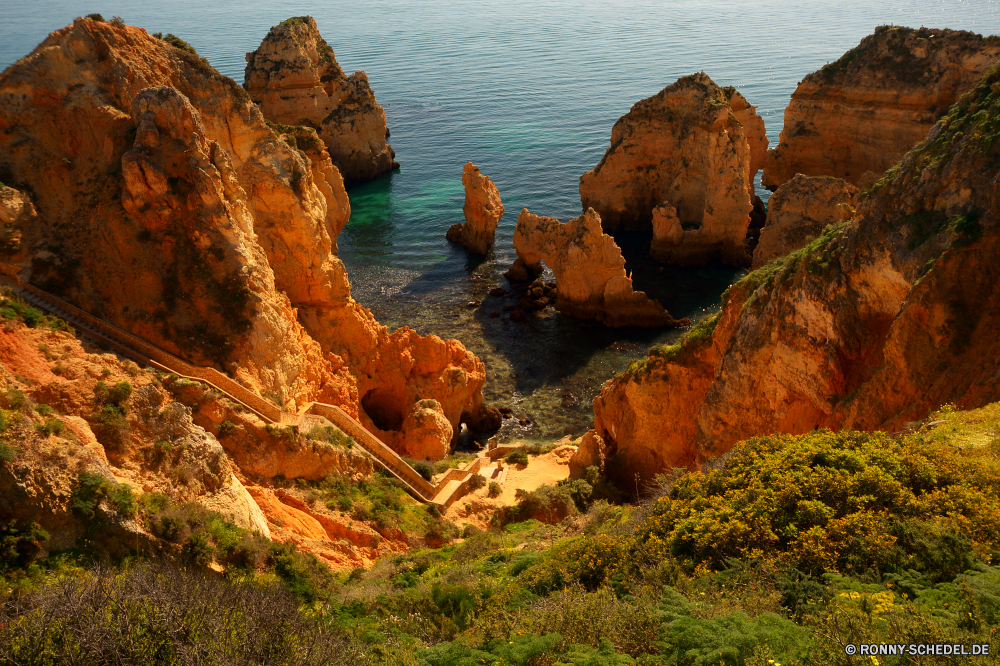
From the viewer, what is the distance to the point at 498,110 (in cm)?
9150

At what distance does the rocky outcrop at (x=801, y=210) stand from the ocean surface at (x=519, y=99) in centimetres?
554

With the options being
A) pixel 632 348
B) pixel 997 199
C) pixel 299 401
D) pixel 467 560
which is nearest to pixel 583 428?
pixel 632 348

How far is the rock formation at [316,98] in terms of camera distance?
71.4m

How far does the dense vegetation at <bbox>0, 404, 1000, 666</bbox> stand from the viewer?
9.55m

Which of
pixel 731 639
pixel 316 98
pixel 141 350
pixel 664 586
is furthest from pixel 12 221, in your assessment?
pixel 316 98

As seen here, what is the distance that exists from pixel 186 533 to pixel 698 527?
35.4 feet

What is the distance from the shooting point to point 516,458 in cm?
3058

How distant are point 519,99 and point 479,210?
4724 centimetres

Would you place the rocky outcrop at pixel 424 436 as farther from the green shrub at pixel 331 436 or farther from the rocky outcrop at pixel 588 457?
the rocky outcrop at pixel 588 457

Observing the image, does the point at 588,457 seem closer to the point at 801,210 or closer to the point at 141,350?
the point at 141,350

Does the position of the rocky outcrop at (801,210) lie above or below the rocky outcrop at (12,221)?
below

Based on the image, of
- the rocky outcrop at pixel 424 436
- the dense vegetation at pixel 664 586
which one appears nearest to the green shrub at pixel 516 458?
the rocky outcrop at pixel 424 436

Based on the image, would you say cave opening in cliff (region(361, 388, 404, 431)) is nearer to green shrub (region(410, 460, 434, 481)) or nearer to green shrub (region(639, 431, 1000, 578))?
green shrub (region(410, 460, 434, 481))

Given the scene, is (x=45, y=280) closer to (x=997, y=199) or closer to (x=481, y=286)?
(x=997, y=199)
